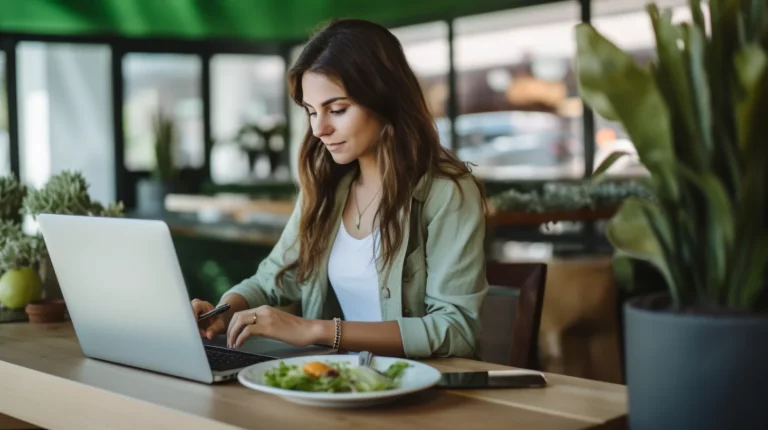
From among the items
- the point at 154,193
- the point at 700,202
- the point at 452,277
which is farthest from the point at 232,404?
the point at 154,193

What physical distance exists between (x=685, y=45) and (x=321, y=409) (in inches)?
27.6

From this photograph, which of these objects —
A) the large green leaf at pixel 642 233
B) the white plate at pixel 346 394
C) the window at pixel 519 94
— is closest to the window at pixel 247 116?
the window at pixel 519 94

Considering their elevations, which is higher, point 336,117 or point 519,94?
point 519,94

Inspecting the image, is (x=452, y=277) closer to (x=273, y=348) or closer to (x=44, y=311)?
(x=273, y=348)

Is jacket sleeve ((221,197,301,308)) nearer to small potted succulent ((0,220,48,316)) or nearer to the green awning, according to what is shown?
small potted succulent ((0,220,48,316))

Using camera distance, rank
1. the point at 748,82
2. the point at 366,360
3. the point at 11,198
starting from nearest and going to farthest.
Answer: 1. the point at 748,82
2. the point at 366,360
3. the point at 11,198

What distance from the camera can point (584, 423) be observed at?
1.25 meters

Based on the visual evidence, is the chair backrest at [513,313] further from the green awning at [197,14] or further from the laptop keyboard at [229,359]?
the green awning at [197,14]

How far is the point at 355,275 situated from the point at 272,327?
1.38 ft

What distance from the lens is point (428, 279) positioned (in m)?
1.92

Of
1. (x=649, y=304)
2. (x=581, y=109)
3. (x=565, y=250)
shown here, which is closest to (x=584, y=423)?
(x=649, y=304)

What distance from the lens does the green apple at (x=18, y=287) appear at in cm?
226

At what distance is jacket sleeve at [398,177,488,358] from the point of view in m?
1.75

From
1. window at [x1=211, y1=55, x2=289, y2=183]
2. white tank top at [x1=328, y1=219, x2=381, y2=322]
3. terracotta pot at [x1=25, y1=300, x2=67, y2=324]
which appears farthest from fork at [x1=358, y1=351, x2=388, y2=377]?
window at [x1=211, y1=55, x2=289, y2=183]
